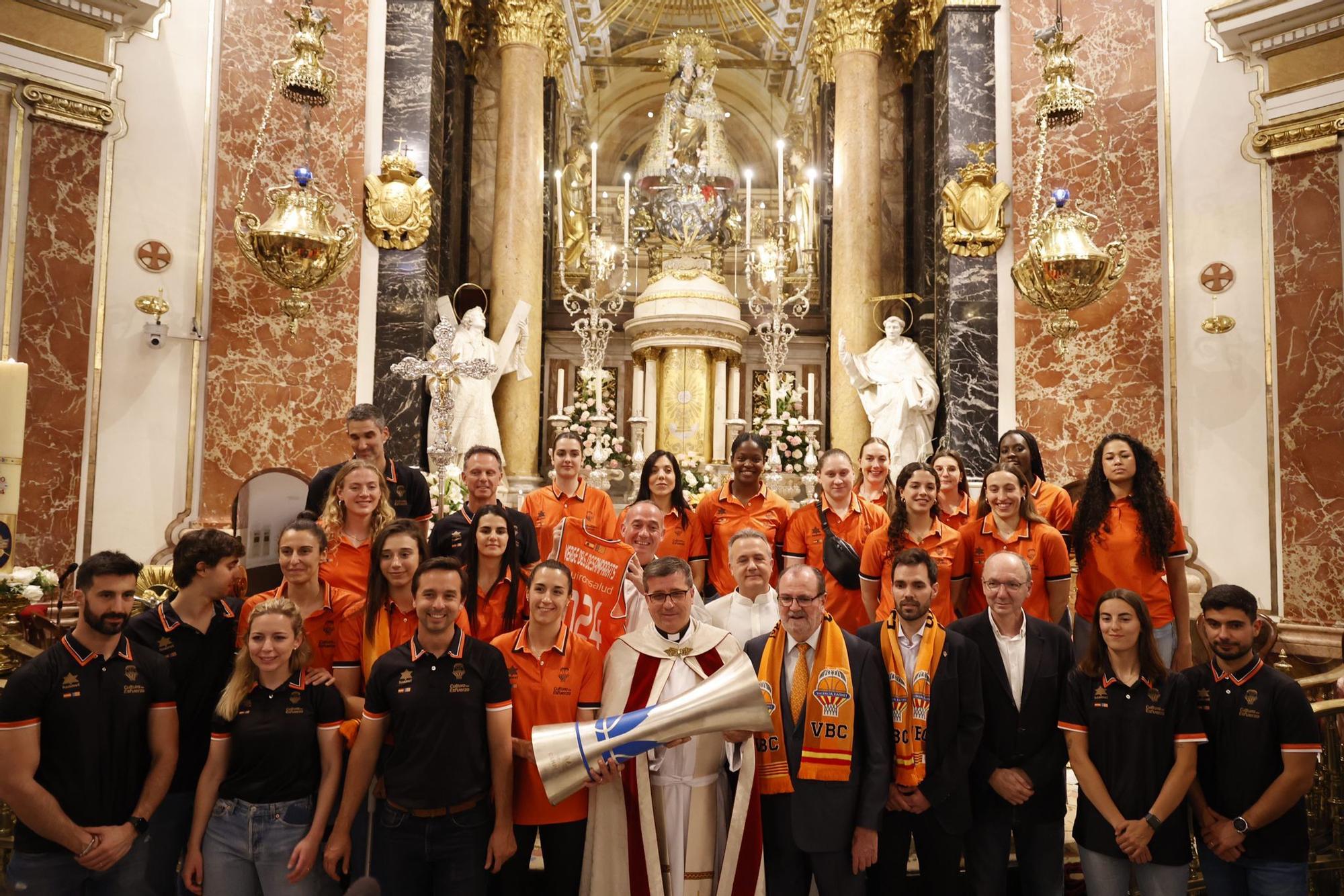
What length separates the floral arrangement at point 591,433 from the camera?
9.45m

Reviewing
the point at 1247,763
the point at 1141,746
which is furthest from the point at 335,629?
the point at 1247,763

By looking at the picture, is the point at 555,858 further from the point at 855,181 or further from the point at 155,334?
the point at 855,181

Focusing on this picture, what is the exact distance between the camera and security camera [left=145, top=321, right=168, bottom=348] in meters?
8.71

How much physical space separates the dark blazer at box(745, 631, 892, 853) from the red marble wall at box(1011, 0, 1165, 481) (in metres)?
6.01

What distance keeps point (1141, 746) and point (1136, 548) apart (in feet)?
5.19

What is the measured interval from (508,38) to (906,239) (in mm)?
5237

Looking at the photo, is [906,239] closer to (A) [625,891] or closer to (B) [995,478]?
(B) [995,478]

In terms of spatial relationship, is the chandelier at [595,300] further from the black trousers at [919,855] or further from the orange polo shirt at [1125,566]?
the black trousers at [919,855]

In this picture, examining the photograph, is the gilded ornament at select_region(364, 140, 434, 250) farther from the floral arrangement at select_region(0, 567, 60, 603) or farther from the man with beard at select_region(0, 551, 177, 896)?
the man with beard at select_region(0, 551, 177, 896)

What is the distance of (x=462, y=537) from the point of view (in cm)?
470

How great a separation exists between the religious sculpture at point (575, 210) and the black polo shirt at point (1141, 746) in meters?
10.3

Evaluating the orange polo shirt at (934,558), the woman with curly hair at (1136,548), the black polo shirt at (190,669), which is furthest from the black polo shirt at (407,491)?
the woman with curly hair at (1136,548)

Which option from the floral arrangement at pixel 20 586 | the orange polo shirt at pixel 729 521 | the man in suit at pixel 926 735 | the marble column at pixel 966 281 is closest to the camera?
the man in suit at pixel 926 735

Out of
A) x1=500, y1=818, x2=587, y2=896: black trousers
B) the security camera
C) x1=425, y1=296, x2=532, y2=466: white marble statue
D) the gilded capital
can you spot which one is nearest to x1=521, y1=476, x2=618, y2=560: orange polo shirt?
x1=500, y1=818, x2=587, y2=896: black trousers
